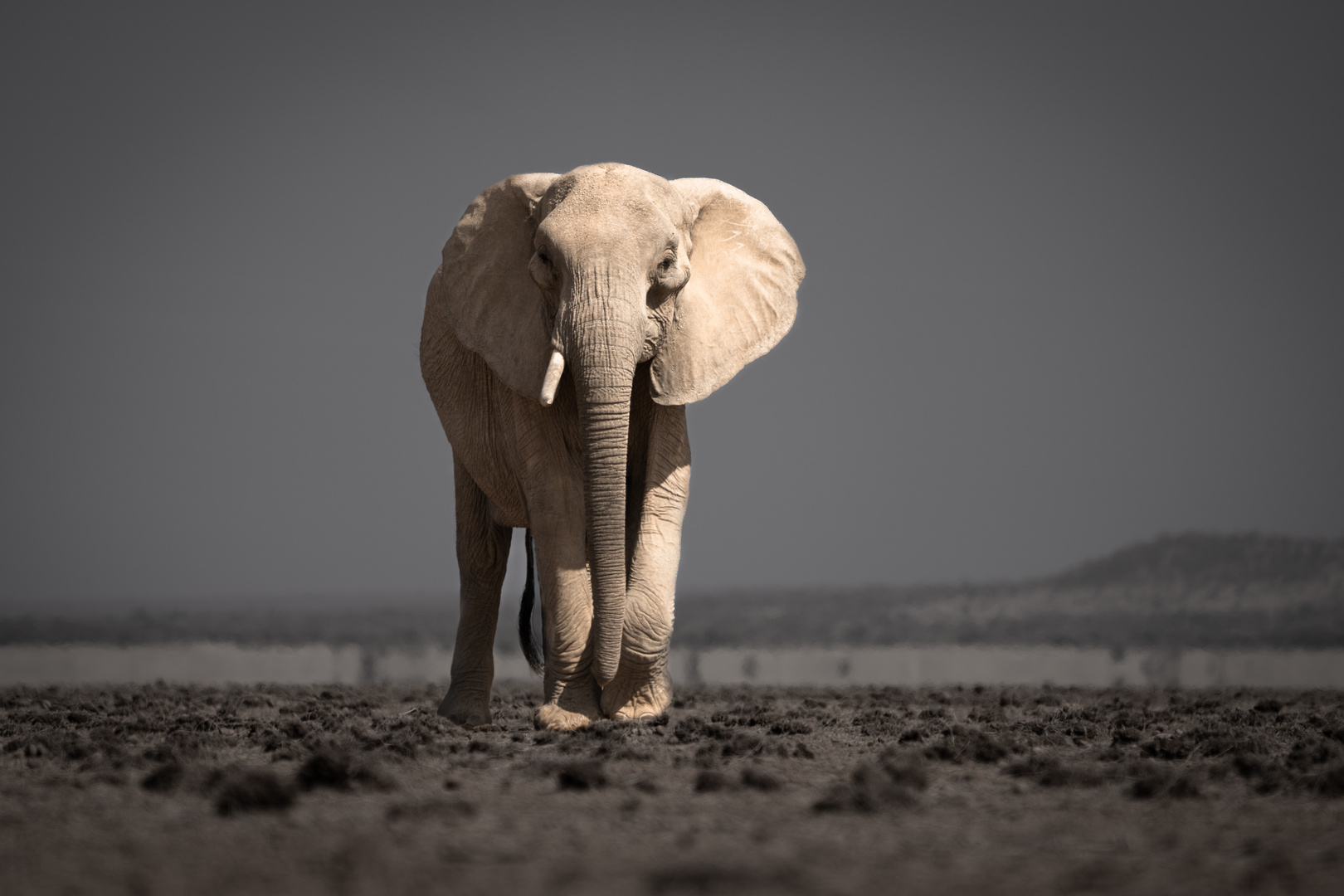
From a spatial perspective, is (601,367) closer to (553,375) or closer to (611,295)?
(553,375)

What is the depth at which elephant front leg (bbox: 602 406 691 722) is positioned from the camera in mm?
11672

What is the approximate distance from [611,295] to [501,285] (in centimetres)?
203

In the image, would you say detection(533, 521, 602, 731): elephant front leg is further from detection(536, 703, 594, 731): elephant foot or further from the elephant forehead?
the elephant forehead

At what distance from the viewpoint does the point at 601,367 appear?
1112cm

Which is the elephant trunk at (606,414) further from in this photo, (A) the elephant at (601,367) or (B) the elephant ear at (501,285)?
(B) the elephant ear at (501,285)

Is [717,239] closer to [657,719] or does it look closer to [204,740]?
[657,719]

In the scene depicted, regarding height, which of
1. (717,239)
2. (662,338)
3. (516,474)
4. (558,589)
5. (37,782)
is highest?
(717,239)

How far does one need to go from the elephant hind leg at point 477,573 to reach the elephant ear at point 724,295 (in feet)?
11.8

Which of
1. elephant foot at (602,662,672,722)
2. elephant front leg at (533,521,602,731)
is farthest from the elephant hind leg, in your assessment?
elephant foot at (602,662,672,722)

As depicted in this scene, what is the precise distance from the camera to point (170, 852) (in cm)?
597

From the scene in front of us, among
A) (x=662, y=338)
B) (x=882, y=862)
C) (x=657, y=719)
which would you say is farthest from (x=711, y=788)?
(x=662, y=338)

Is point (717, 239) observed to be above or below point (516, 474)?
above

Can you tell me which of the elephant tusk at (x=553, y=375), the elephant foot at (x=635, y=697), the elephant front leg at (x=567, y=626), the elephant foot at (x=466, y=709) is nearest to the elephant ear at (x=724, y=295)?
the elephant tusk at (x=553, y=375)

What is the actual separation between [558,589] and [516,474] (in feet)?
4.40
